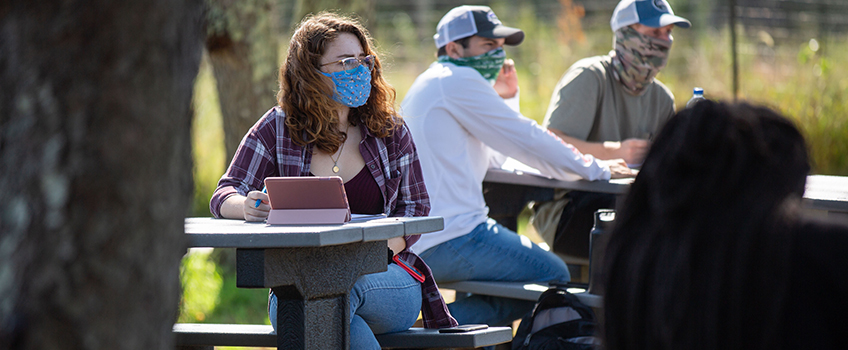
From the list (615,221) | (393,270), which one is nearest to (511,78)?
(393,270)

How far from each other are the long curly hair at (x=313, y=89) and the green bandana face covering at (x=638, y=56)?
171 centimetres

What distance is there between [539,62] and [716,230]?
9.84 m

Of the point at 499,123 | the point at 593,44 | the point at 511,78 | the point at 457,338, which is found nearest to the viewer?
the point at 457,338

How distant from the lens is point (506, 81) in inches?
166

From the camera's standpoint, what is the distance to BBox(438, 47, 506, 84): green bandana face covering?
3957mm

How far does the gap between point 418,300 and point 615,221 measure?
149 cm

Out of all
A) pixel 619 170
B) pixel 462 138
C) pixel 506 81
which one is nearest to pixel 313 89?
Answer: pixel 462 138

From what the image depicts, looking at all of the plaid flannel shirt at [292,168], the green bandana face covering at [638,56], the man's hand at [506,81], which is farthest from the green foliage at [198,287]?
the green bandana face covering at [638,56]

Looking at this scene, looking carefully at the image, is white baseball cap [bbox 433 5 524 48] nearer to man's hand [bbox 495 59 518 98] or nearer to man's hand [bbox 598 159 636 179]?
man's hand [bbox 495 59 518 98]

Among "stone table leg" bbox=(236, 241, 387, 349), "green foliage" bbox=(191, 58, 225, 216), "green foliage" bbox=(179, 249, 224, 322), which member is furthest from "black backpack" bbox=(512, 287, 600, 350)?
"green foliage" bbox=(191, 58, 225, 216)

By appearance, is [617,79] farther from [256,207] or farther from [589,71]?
[256,207]

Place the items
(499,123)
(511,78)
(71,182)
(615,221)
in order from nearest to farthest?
(71,182), (615,221), (499,123), (511,78)

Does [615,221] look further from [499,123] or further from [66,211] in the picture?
[499,123]

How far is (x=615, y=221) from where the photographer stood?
1.39m
